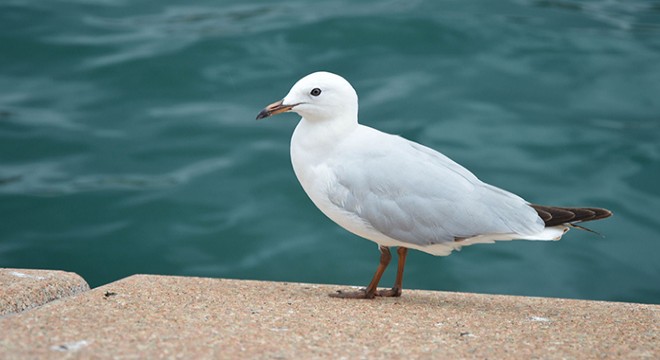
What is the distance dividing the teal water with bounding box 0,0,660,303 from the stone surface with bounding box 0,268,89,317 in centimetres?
274

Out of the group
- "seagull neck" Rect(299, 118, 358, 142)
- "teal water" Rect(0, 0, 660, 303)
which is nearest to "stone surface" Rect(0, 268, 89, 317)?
"seagull neck" Rect(299, 118, 358, 142)

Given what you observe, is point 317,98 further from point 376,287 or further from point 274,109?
point 376,287

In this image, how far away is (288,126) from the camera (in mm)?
8414

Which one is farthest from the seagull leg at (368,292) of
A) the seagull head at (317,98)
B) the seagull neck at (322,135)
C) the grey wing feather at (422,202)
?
the seagull head at (317,98)

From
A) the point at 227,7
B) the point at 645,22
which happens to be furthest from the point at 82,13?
the point at 645,22

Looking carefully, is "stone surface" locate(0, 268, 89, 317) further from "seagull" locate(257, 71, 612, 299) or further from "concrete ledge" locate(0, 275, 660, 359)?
"seagull" locate(257, 71, 612, 299)

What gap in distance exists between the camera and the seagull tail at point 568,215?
3.62m

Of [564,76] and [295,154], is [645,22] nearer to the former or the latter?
[564,76]

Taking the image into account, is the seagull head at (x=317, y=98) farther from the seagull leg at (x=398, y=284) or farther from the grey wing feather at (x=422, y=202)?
the seagull leg at (x=398, y=284)

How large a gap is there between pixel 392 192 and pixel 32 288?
4.84ft

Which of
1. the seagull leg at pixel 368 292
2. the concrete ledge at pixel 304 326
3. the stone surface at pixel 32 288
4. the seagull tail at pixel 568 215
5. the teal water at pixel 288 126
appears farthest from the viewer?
the teal water at pixel 288 126

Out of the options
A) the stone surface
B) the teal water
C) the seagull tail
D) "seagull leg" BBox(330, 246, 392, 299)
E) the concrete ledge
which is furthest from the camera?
the teal water

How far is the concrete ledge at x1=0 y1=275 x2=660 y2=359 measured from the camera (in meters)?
2.77

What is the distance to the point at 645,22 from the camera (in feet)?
33.6
